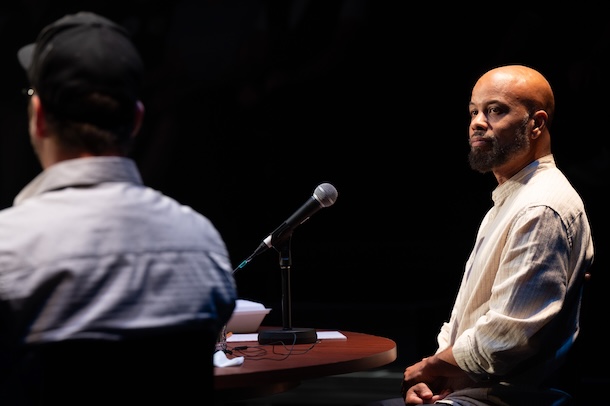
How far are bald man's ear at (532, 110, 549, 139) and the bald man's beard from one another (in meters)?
0.03

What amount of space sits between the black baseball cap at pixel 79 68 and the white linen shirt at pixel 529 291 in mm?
1269

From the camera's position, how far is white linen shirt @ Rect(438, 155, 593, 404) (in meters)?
2.13

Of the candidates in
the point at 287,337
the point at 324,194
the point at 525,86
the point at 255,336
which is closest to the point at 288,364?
the point at 287,337

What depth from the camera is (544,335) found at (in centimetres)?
215

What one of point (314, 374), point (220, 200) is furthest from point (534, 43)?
point (314, 374)

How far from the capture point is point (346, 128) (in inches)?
202

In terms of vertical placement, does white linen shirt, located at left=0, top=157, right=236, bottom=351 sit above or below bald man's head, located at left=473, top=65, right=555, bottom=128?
below

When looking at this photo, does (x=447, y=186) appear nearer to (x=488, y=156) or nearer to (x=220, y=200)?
(x=220, y=200)

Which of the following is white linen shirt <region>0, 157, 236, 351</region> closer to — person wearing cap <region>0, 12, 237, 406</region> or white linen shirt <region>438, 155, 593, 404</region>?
person wearing cap <region>0, 12, 237, 406</region>

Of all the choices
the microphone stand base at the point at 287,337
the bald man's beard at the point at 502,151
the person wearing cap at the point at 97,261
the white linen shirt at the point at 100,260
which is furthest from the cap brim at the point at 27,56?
the bald man's beard at the point at 502,151

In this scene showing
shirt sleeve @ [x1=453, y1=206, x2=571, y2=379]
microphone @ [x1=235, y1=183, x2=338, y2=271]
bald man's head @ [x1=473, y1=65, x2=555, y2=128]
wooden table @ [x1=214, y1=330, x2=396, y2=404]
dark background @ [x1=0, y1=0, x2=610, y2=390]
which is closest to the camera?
wooden table @ [x1=214, y1=330, x2=396, y2=404]

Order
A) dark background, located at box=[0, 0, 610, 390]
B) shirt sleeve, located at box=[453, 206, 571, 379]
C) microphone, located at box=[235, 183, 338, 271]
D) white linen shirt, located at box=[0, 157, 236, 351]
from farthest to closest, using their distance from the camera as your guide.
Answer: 1. dark background, located at box=[0, 0, 610, 390]
2. microphone, located at box=[235, 183, 338, 271]
3. shirt sleeve, located at box=[453, 206, 571, 379]
4. white linen shirt, located at box=[0, 157, 236, 351]

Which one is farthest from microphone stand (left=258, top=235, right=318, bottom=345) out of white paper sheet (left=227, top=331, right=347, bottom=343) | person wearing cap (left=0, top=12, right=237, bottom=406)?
person wearing cap (left=0, top=12, right=237, bottom=406)

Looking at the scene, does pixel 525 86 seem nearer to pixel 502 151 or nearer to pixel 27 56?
pixel 502 151
